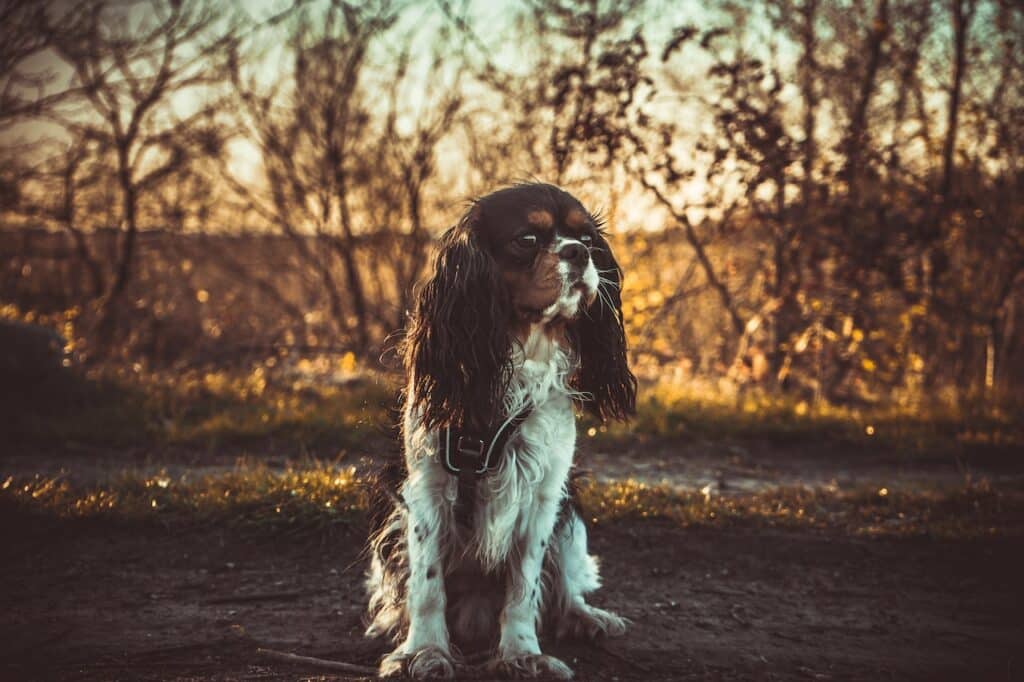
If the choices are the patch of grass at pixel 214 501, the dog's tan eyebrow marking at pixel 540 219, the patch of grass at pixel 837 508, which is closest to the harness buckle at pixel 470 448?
the dog's tan eyebrow marking at pixel 540 219

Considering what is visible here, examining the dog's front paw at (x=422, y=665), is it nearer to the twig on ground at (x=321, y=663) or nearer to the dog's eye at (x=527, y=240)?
the twig on ground at (x=321, y=663)

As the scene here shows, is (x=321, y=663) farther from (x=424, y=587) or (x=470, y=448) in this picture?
(x=470, y=448)

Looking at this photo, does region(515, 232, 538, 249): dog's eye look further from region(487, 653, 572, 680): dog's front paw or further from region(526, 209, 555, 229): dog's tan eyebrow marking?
region(487, 653, 572, 680): dog's front paw

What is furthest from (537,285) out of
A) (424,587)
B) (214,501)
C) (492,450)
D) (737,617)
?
(214,501)

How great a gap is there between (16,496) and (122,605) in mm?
1249

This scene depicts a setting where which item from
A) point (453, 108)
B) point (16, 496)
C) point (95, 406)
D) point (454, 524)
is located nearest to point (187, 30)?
point (453, 108)

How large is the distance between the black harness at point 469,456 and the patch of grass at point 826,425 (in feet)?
10.2

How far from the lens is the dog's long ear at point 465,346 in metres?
2.95

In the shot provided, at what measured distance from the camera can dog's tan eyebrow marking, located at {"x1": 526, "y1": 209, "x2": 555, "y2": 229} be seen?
296cm

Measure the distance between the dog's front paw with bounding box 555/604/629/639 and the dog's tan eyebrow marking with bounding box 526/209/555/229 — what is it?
1607 mm

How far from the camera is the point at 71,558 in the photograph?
3.90 metres

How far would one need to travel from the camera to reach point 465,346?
2982 millimetres

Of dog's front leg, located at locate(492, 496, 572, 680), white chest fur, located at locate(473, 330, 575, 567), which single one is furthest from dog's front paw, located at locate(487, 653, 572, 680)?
white chest fur, located at locate(473, 330, 575, 567)

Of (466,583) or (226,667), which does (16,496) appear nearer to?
(226,667)
